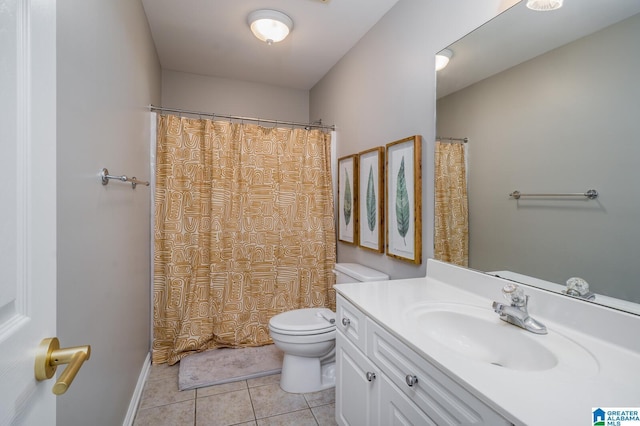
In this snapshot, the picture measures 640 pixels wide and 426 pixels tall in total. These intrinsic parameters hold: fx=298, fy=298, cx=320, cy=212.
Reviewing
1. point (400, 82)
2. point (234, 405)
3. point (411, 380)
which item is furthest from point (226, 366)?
point (400, 82)

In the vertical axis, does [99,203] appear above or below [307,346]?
above

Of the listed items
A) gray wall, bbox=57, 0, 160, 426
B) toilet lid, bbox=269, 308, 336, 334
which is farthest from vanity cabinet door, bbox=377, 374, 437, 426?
gray wall, bbox=57, 0, 160, 426

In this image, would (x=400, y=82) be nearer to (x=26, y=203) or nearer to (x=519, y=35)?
(x=519, y=35)

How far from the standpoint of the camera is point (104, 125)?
1200mm

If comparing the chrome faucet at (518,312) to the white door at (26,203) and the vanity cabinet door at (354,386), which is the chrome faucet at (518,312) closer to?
the vanity cabinet door at (354,386)

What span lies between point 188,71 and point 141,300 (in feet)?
7.11

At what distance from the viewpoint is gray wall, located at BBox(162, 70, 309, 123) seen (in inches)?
114

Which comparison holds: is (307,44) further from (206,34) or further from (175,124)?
(175,124)

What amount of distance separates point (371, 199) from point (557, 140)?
1188mm

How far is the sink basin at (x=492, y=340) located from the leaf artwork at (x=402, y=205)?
25.0 inches

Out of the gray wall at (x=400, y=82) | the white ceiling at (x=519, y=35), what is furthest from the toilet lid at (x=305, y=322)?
the white ceiling at (x=519, y=35)

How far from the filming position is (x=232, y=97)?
3.06 m

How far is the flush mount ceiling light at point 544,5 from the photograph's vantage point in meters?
1.07

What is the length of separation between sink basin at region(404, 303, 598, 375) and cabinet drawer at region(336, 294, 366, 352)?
209mm
